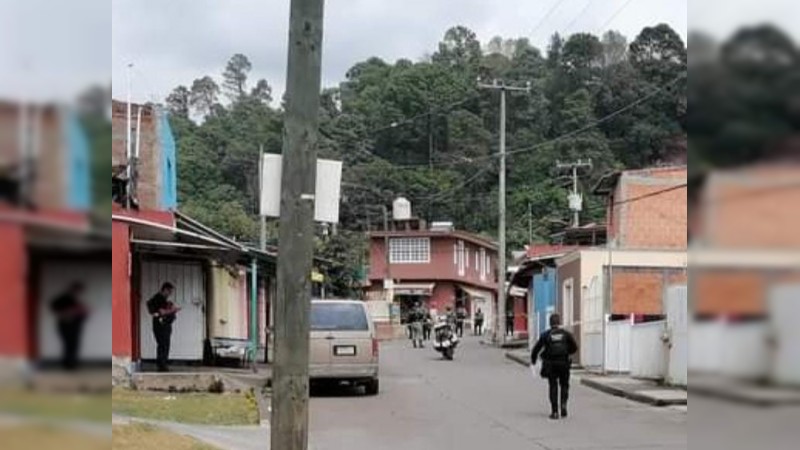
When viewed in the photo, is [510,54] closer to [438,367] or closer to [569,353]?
[438,367]

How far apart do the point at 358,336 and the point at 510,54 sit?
27.3 meters

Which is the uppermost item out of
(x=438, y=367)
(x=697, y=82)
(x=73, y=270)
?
(x=697, y=82)


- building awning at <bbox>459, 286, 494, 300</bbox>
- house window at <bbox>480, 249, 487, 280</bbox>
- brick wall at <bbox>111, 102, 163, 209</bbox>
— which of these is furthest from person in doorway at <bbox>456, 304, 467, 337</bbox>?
brick wall at <bbox>111, 102, 163, 209</bbox>

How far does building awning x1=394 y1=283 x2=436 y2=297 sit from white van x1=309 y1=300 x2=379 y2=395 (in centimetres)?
4616

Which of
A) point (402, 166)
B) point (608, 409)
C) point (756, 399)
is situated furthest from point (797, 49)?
point (402, 166)

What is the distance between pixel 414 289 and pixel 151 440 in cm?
5513

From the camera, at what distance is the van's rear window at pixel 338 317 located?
59.3ft

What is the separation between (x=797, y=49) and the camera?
1.47 metres

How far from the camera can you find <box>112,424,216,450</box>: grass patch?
8.99 metres

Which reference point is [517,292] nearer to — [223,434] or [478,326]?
[478,326]

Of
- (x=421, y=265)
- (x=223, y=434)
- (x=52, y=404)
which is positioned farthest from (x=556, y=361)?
(x=421, y=265)

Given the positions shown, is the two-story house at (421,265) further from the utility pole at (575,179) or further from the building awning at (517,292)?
the utility pole at (575,179)

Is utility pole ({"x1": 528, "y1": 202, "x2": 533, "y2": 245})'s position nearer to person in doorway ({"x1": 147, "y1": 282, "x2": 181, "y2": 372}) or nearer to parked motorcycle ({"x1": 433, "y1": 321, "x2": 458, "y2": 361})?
parked motorcycle ({"x1": 433, "y1": 321, "x2": 458, "y2": 361})

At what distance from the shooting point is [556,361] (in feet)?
48.3
